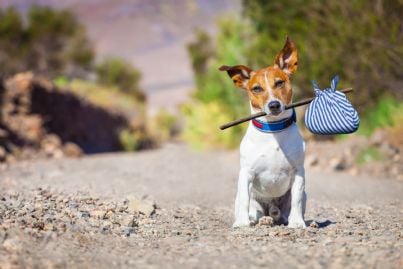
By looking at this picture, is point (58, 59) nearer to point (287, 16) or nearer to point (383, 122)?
point (287, 16)

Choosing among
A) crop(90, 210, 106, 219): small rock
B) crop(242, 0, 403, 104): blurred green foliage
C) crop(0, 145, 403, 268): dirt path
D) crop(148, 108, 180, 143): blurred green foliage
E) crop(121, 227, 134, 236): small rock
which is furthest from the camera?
crop(148, 108, 180, 143): blurred green foliage

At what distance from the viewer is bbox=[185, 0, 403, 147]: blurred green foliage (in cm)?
1202

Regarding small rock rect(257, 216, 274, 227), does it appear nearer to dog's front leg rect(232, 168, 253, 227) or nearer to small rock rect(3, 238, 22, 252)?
dog's front leg rect(232, 168, 253, 227)

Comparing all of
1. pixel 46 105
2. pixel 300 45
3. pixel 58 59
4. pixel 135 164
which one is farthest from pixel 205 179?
pixel 58 59

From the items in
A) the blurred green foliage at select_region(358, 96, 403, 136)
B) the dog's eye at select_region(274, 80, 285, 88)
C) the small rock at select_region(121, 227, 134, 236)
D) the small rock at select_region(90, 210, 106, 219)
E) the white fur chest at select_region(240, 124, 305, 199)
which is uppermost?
the blurred green foliage at select_region(358, 96, 403, 136)

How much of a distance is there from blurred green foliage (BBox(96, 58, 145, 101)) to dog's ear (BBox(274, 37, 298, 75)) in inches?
1556

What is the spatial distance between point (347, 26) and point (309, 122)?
7773mm

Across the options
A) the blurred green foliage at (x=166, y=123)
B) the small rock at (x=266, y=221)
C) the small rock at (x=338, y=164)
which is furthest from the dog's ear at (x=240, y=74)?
the blurred green foliage at (x=166, y=123)

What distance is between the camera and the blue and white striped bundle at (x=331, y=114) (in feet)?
16.8

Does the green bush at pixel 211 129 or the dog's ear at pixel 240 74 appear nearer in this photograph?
the dog's ear at pixel 240 74

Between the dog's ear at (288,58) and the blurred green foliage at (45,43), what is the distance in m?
34.6

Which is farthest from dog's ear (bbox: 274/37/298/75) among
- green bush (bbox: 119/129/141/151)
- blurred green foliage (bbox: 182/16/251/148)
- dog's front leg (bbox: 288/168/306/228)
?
green bush (bbox: 119/129/141/151)

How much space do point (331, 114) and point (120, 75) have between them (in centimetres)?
4089

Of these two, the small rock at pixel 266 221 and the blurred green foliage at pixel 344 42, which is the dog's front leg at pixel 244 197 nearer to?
the small rock at pixel 266 221
